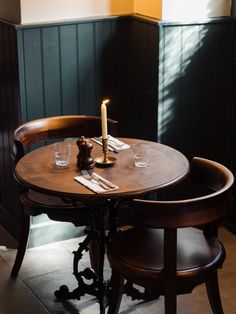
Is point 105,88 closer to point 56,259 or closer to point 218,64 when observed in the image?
point 218,64

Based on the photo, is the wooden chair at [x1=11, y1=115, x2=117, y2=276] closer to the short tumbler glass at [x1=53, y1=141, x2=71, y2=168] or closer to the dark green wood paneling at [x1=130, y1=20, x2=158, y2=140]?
the short tumbler glass at [x1=53, y1=141, x2=71, y2=168]

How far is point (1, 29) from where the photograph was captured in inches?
144

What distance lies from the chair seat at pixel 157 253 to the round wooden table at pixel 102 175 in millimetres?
159

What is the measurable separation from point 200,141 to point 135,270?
153cm

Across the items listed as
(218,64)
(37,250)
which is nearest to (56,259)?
(37,250)

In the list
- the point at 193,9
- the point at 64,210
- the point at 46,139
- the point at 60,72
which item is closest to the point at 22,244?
the point at 64,210

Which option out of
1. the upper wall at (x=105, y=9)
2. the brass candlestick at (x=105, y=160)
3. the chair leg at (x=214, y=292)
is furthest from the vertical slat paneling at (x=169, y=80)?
the chair leg at (x=214, y=292)

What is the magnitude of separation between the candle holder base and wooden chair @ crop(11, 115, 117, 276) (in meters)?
0.26

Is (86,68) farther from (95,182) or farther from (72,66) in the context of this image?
(95,182)

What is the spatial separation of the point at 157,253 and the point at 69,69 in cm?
139

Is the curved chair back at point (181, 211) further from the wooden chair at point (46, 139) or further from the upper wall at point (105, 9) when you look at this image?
the upper wall at point (105, 9)

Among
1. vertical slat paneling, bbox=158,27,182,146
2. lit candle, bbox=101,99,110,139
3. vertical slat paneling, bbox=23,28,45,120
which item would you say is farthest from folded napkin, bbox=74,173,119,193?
vertical slat paneling, bbox=158,27,182,146

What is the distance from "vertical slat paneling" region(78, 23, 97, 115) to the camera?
3.65 metres

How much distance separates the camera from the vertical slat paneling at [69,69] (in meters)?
3.60
